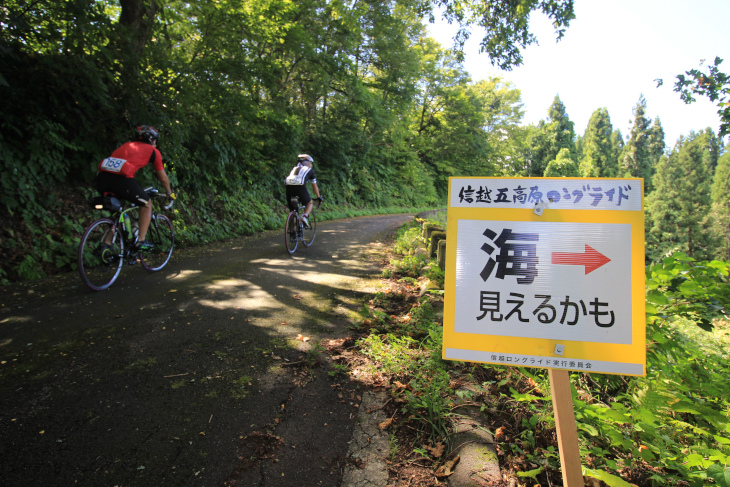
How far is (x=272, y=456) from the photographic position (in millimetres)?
1944

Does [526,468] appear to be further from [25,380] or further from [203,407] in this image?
[25,380]

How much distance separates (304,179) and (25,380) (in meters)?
5.53

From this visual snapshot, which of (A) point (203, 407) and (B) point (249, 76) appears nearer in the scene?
(A) point (203, 407)

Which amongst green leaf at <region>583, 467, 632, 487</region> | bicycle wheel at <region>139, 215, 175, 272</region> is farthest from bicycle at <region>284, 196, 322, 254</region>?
green leaf at <region>583, 467, 632, 487</region>

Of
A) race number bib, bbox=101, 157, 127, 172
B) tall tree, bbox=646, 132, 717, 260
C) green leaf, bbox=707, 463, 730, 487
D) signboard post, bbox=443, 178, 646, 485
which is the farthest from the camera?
tall tree, bbox=646, 132, 717, 260

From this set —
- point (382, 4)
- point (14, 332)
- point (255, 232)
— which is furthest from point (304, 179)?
point (382, 4)

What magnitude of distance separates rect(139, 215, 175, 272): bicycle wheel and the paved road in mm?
907

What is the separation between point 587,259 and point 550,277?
19 centimetres

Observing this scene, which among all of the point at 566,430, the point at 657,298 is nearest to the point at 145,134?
the point at 566,430

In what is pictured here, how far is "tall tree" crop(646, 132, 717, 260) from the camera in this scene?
41.5m

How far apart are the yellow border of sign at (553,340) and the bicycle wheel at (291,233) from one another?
213 inches

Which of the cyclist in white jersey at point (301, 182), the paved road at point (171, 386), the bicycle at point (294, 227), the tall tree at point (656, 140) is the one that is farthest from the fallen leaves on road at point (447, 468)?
the tall tree at point (656, 140)

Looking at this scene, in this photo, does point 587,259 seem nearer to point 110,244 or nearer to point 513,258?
point 513,258

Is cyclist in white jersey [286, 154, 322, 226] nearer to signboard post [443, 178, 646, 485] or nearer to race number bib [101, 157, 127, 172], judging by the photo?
race number bib [101, 157, 127, 172]
